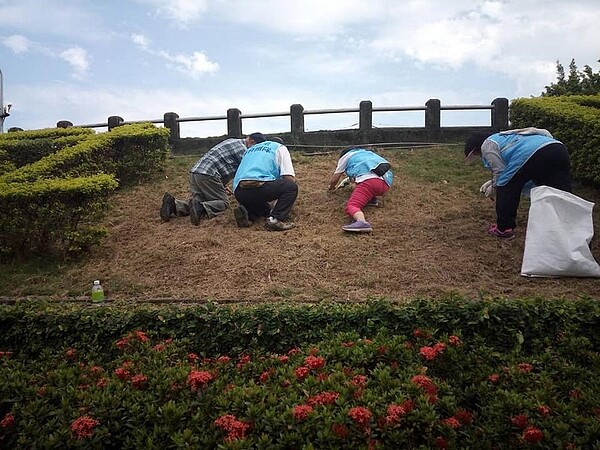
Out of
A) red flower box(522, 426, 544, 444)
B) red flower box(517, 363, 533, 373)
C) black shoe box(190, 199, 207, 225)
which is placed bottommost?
red flower box(522, 426, 544, 444)

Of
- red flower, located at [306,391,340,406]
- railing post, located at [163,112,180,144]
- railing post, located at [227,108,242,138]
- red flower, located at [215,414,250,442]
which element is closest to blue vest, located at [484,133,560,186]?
red flower, located at [306,391,340,406]

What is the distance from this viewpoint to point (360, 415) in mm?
2502

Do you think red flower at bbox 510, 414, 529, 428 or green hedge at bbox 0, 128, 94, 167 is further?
green hedge at bbox 0, 128, 94, 167

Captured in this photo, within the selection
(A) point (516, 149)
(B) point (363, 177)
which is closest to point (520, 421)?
(A) point (516, 149)

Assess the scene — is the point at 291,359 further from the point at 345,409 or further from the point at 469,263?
the point at 469,263

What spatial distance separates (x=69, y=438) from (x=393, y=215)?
5949 mm

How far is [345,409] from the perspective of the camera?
2586 mm

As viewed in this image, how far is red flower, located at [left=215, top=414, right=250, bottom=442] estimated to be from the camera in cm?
246

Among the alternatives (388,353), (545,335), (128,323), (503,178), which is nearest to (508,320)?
(545,335)

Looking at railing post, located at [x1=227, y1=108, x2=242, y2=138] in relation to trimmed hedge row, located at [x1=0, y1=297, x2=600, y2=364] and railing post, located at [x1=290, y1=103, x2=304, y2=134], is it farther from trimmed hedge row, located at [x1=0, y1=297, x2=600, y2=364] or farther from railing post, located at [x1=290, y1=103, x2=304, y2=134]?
trimmed hedge row, located at [x1=0, y1=297, x2=600, y2=364]

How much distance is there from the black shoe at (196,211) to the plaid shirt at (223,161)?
512mm

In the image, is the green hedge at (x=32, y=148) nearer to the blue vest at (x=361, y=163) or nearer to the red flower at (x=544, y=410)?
the blue vest at (x=361, y=163)

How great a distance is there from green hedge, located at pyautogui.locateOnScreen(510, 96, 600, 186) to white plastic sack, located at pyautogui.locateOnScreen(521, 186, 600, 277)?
2616 millimetres

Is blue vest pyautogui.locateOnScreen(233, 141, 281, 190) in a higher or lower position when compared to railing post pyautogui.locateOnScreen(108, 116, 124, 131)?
lower
